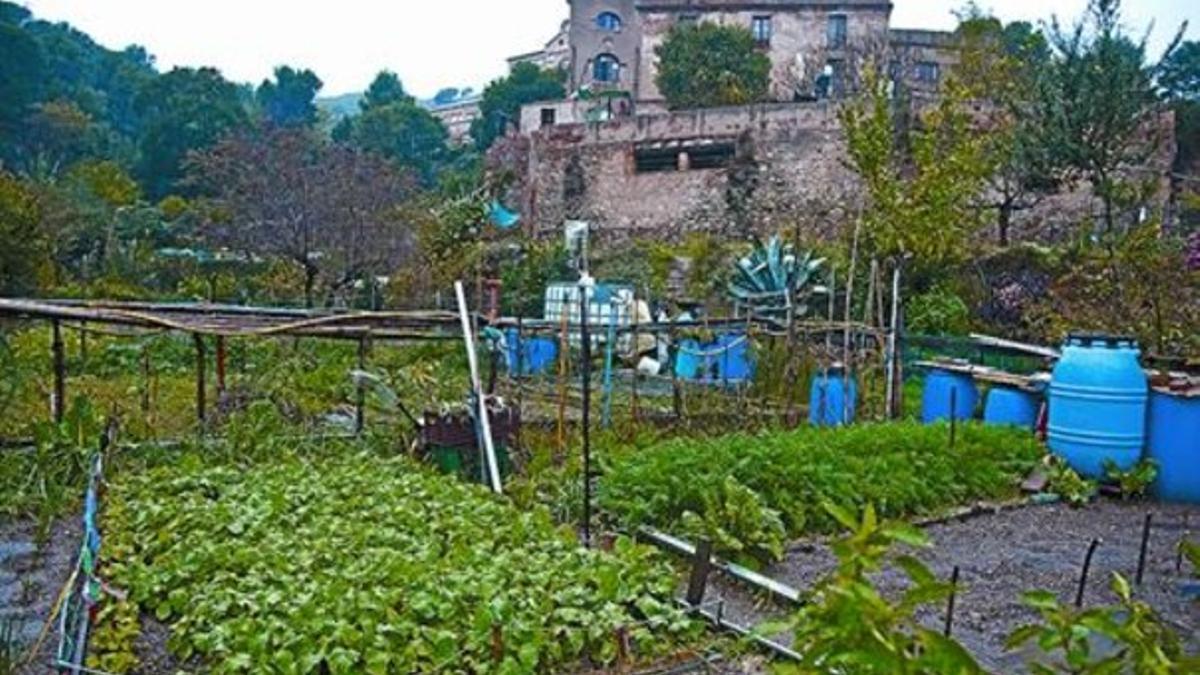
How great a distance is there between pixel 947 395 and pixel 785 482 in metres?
3.14

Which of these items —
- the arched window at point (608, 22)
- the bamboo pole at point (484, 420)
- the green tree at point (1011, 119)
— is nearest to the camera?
the bamboo pole at point (484, 420)

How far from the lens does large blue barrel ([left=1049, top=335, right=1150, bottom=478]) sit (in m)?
6.38

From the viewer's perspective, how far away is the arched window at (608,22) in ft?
110

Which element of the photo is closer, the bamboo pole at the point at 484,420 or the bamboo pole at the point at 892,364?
the bamboo pole at the point at 484,420

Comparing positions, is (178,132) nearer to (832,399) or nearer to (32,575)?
(832,399)

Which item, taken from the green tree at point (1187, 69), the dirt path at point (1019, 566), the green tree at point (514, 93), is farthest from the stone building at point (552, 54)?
the dirt path at point (1019, 566)

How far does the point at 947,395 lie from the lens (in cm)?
787

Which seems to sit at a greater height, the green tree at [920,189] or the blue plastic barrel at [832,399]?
the green tree at [920,189]

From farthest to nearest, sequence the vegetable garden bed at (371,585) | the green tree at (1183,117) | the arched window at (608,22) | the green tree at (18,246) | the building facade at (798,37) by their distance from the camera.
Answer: the arched window at (608,22)
the building facade at (798,37)
the green tree at (1183,117)
the green tree at (18,246)
the vegetable garden bed at (371,585)

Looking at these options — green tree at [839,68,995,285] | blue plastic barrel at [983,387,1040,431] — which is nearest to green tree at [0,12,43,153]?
green tree at [839,68,995,285]

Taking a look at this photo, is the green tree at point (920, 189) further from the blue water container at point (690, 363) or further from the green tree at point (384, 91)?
the green tree at point (384, 91)

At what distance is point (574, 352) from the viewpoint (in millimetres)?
11320

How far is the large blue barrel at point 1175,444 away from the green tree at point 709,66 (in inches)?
863

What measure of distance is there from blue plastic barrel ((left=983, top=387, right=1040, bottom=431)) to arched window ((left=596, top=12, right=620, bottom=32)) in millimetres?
28157
